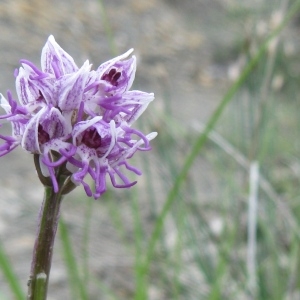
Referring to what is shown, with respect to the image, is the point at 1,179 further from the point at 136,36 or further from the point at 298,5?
the point at 136,36

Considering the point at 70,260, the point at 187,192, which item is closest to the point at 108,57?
the point at 187,192

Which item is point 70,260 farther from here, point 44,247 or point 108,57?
point 108,57

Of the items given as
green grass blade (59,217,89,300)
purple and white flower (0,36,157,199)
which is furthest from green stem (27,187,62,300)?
green grass blade (59,217,89,300)

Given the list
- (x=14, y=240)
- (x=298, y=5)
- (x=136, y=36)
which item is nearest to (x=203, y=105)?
(x=136, y=36)

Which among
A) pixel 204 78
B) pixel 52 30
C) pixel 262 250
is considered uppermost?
pixel 262 250

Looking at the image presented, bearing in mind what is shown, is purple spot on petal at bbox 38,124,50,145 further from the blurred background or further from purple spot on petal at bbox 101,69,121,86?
the blurred background

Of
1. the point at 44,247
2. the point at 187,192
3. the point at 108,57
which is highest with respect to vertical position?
the point at 44,247

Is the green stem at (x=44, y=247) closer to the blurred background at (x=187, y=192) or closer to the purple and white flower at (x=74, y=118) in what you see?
the purple and white flower at (x=74, y=118)
